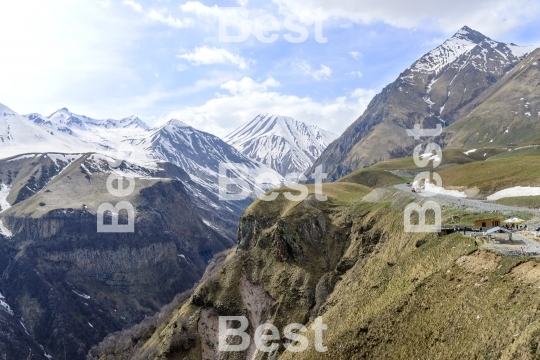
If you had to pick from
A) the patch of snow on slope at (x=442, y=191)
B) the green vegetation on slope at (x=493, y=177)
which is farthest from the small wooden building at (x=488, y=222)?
the patch of snow on slope at (x=442, y=191)

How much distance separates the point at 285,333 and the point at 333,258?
18.4 meters

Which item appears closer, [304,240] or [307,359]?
[307,359]

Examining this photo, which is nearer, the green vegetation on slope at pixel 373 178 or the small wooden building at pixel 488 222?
the small wooden building at pixel 488 222

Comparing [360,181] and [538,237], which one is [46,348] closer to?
[360,181]

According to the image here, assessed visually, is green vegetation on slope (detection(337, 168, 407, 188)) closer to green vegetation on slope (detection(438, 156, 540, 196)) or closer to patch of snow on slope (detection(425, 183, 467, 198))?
green vegetation on slope (detection(438, 156, 540, 196))

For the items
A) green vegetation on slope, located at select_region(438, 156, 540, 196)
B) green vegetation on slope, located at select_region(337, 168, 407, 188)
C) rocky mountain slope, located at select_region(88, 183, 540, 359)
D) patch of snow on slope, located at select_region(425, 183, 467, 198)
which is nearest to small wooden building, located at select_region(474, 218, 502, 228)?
rocky mountain slope, located at select_region(88, 183, 540, 359)

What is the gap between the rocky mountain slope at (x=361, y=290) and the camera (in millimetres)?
32594

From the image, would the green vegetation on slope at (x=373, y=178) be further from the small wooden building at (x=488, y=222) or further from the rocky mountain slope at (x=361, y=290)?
the small wooden building at (x=488, y=222)

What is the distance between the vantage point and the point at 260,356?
67.2m

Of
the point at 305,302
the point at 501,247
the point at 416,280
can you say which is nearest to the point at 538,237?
the point at 501,247

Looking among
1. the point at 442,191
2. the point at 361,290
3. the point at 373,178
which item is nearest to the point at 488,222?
the point at 361,290

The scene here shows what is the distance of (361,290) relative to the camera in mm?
53969

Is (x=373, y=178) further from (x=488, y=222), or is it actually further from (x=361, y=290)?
(x=488, y=222)

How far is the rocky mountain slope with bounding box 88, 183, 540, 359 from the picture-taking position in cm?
3259
